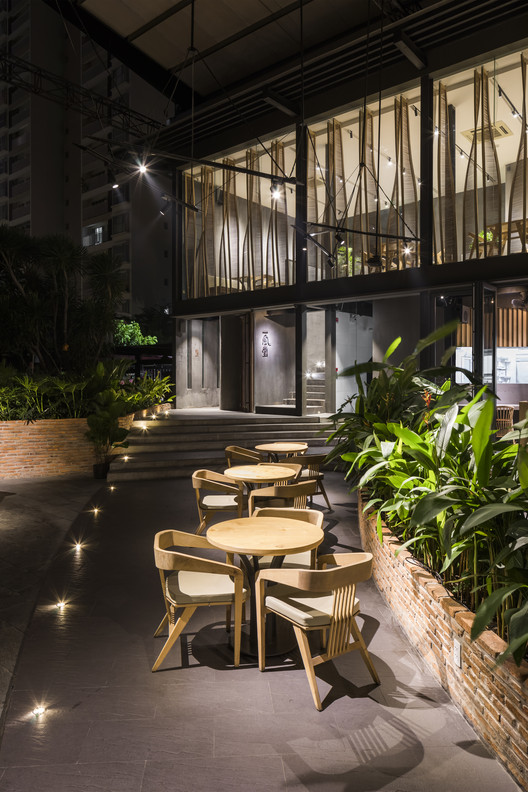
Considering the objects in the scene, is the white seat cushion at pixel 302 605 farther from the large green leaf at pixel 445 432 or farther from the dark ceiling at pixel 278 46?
the dark ceiling at pixel 278 46

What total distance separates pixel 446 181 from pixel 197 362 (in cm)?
775

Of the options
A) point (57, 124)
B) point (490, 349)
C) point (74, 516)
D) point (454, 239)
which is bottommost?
point (74, 516)

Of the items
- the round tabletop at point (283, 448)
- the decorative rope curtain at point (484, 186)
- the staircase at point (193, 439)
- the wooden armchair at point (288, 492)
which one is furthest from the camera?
the decorative rope curtain at point (484, 186)

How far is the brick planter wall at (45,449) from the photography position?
27.9 ft

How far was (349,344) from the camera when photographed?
1374 centimetres

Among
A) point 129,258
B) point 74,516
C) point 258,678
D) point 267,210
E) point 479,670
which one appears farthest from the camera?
point 129,258

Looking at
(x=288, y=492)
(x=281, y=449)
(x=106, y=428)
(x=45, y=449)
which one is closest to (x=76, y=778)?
(x=288, y=492)

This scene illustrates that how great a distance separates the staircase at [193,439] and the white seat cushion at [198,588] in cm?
538

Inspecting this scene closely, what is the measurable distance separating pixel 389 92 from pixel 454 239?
3116 millimetres

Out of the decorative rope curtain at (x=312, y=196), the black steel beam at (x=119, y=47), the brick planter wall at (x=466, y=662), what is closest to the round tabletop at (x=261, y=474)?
the brick planter wall at (x=466, y=662)

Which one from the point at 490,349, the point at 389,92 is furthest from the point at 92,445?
the point at 389,92

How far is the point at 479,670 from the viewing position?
7.41 ft

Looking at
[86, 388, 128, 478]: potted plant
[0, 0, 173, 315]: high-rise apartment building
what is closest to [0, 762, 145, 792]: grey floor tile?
[86, 388, 128, 478]: potted plant

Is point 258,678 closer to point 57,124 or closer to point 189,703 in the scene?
point 189,703
